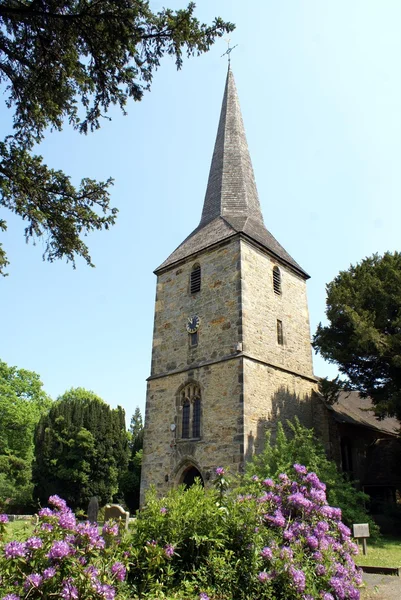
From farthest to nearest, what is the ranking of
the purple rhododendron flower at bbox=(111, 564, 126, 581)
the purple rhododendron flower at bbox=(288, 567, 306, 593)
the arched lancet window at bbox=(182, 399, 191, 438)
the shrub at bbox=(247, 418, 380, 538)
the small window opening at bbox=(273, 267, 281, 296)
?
the small window opening at bbox=(273, 267, 281, 296), the arched lancet window at bbox=(182, 399, 191, 438), the shrub at bbox=(247, 418, 380, 538), the purple rhododendron flower at bbox=(288, 567, 306, 593), the purple rhododendron flower at bbox=(111, 564, 126, 581)

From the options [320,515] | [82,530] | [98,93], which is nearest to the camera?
[82,530]

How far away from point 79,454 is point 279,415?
15049 millimetres

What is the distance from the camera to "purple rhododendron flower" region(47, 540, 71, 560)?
10.3 ft

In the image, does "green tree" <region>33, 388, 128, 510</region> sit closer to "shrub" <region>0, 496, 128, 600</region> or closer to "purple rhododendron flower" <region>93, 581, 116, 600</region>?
"shrub" <region>0, 496, 128, 600</region>

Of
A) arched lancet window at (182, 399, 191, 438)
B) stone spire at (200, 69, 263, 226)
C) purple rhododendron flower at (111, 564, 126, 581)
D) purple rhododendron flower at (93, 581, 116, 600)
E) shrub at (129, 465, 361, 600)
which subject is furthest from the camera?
stone spire at (200, 69, 263, 226)

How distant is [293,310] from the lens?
63.8 feet

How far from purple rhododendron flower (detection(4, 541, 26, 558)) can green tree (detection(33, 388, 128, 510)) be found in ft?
79.1

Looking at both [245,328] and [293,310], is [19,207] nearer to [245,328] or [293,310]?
[245,328]

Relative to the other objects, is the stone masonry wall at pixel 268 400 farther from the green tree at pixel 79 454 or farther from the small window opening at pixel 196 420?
the green tree at pixel 79 454

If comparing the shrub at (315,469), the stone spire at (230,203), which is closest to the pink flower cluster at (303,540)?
the shrub at (315,469)

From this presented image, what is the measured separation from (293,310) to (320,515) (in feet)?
46.0

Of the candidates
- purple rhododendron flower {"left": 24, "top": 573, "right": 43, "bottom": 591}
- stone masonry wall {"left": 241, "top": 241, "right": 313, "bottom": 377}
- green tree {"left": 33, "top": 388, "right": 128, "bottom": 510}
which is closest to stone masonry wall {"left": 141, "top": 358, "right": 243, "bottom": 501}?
stone masonry wall {"left": 241, "top": 241, "right": 313, "bottom": 377}

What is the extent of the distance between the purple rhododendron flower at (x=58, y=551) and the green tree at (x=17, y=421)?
29412 mm

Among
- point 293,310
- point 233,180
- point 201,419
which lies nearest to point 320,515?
point 201,419
